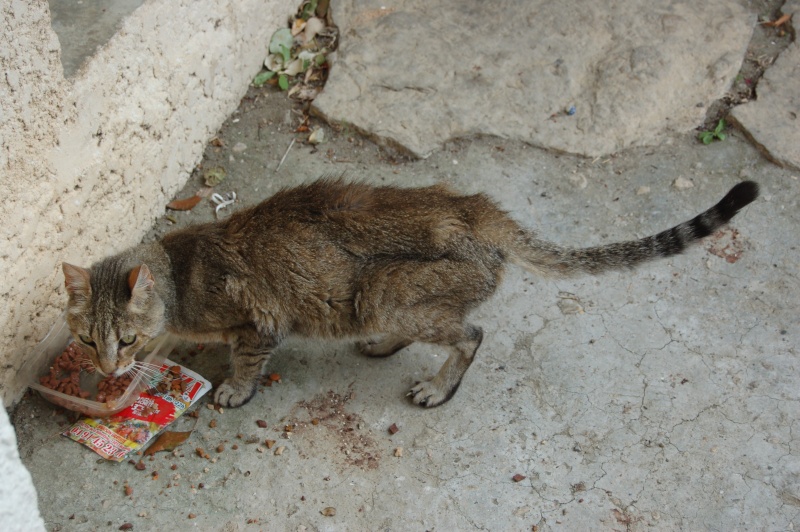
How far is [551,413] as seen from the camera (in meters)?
4.13

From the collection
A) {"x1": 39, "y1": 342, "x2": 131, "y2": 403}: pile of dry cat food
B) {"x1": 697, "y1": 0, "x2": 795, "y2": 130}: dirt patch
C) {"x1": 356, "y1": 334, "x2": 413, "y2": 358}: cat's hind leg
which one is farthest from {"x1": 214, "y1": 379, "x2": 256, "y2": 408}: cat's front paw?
{"x1": 697, "y1": 0, "x2": 795, "y2": 130}: dirt patch

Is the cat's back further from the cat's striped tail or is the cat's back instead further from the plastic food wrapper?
the plastic food wrapper

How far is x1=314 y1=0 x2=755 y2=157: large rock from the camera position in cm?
546

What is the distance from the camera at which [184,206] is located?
16.9 feet

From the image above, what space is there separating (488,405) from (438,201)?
114 cm

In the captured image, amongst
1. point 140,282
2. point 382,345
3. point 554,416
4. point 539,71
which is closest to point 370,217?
point 382,345

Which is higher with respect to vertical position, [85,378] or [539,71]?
[539,71]

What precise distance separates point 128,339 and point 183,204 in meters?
1.51

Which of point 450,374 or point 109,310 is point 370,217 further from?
point 109,310

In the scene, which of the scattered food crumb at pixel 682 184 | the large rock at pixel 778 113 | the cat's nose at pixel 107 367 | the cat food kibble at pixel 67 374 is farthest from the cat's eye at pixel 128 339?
the large rock at pixel 778 113

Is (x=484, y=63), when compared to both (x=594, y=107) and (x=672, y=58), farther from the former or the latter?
(x=672, y=58)

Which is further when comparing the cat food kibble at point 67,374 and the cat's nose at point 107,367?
the cat food kibble at point 67,374

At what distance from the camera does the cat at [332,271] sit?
3.77m

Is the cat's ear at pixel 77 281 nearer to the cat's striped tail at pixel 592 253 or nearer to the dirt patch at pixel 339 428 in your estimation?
the dirt patch at pixel 339 428
